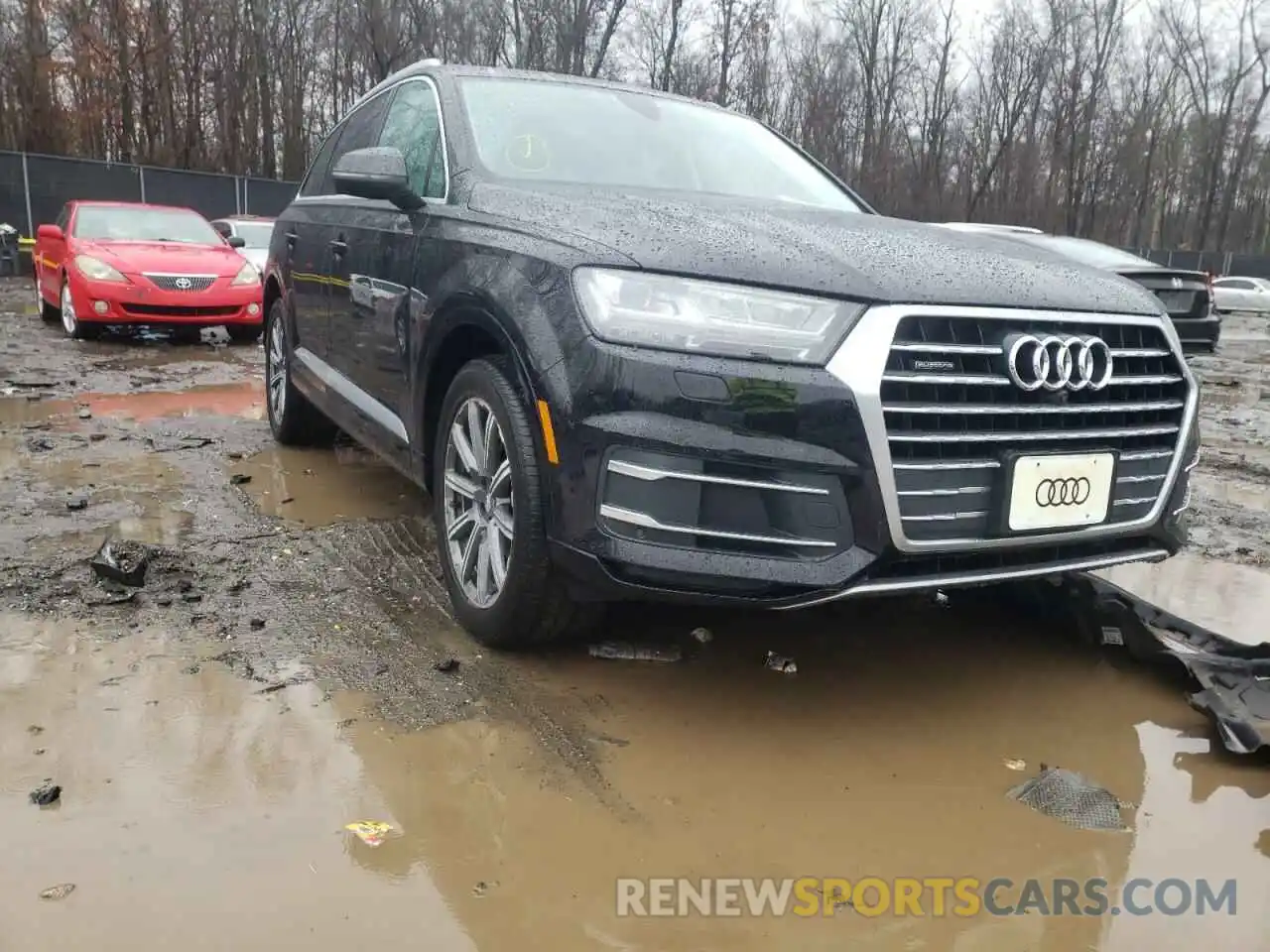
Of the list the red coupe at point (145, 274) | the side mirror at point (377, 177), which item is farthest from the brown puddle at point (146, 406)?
the side mirror at point (377, 177)

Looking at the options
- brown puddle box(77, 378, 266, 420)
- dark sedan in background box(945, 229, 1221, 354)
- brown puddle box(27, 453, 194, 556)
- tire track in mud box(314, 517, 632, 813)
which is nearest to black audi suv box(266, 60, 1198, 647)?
tire track in mud box(314, 517, 632, 813)

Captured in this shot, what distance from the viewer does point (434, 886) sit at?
194 cm

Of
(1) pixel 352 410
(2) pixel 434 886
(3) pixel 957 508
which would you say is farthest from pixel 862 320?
(1) pixel 352 410

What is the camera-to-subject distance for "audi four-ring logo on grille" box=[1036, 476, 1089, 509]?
2.42 meters

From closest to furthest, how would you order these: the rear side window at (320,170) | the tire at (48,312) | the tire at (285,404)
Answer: the rear side window at (320,170) → the tire at (285,404) → the tire at (48,312)

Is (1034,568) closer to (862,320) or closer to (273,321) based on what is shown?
(862,320)

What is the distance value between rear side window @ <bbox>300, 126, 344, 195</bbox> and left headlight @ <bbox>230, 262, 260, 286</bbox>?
4.84m

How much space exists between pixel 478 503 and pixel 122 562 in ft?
4.52

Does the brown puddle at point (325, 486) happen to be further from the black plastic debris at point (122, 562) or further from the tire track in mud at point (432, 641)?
the black plastic debris at point (122, 562)

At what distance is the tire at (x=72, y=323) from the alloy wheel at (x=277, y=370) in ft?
15.7

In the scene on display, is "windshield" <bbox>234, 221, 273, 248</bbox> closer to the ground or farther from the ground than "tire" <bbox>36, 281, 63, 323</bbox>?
farther from the ground

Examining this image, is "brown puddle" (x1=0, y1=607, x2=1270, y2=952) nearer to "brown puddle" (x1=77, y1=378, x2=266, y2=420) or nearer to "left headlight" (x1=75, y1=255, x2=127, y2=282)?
"brown puddle" (x1=77, y1=378, x2=266, y2=420)

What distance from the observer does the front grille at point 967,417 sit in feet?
7.51

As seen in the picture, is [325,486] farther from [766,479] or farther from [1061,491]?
[1061,491]
